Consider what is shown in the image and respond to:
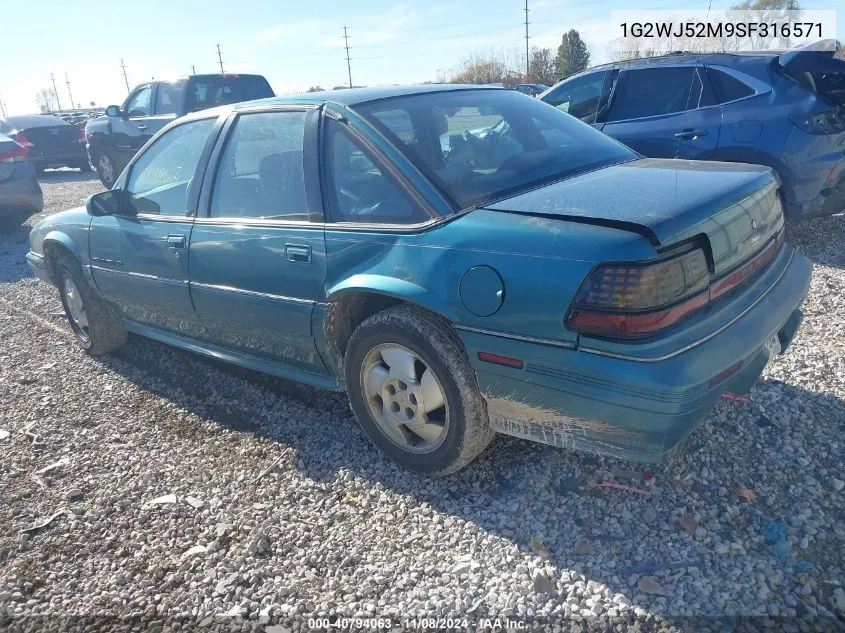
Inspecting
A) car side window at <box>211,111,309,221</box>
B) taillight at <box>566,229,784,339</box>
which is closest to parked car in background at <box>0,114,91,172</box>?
car side window at <box>211,111,309,221</box>

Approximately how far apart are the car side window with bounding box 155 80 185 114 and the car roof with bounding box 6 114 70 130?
21.1 ft

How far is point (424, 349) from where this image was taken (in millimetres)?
2631

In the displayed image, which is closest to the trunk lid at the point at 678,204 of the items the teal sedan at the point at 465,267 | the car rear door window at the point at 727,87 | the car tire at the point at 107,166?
the teal sedan at the point at 465,267

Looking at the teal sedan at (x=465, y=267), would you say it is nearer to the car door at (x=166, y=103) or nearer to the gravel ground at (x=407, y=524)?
the gravel ground at (x=407, y=524)

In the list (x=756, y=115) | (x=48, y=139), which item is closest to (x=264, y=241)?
(x=756, y=115)

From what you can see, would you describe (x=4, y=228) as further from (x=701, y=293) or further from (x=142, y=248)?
(x=701, y=293)

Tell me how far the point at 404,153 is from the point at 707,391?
1547 mm

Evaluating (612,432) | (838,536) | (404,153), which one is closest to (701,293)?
(612,432)

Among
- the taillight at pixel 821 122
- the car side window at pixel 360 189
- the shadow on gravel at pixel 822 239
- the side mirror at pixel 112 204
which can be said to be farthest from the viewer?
the shadow on gravel at pixel 822 239

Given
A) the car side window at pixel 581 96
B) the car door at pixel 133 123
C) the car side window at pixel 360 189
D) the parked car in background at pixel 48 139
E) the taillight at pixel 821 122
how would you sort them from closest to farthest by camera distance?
the car side window at pixel 360 189
the taillight at pixel 821 122
the car side window at pixel 581 96
the car door at pixel 133 123
the parked car in background at pixel 48 139

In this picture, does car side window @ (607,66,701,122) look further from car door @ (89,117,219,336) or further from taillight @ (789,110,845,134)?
car door @ (89,117,219,336)

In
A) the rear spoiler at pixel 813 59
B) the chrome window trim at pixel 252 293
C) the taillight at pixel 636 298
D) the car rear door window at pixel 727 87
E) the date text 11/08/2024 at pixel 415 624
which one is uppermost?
the rear spoiler at pixel 813 59

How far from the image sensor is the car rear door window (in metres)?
5.35

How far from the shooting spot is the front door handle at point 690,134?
5514mm
